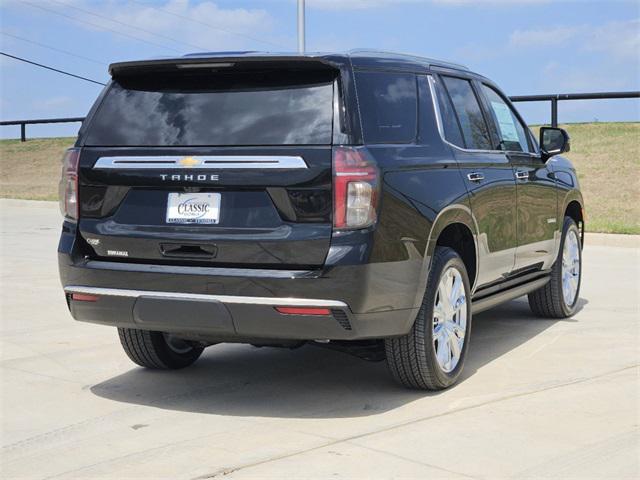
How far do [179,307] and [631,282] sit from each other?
679cm

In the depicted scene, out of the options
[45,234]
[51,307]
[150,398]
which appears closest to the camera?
[150,398]

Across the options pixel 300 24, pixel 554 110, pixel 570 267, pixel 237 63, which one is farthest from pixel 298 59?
pixel 300 24

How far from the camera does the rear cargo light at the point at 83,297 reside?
589 cm

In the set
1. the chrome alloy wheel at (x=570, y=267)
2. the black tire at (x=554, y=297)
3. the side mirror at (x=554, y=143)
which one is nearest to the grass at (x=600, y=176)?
the chrome alloy wheel at (x=570, y=267)

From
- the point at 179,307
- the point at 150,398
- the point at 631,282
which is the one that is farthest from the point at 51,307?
the point at 631,282

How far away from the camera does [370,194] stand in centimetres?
548

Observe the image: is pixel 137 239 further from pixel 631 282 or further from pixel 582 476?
pixel 631 282

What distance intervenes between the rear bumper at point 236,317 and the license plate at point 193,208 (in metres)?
0.40

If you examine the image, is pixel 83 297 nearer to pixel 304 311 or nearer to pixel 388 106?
pixel 304 311

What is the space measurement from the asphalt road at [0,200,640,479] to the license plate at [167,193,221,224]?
3.46ft

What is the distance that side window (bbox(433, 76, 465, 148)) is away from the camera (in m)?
6.65

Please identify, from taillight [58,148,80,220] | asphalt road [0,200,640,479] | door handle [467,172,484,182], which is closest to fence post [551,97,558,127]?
asphalt road [0,200,640,479]

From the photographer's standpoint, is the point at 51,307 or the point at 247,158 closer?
the point at 247,158

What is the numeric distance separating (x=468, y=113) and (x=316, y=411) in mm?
2459
